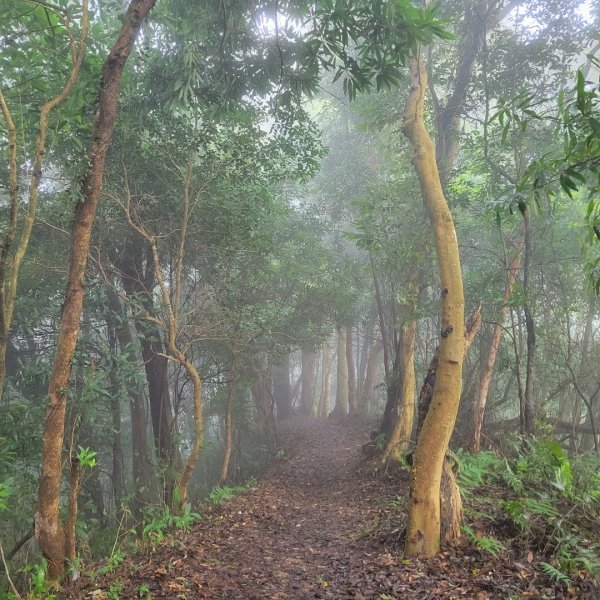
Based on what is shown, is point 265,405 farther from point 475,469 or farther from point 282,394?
point 475,469

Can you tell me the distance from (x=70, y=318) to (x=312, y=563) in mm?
3799

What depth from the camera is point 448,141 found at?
10141 millimetres

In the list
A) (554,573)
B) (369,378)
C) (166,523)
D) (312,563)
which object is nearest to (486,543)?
(554,573)

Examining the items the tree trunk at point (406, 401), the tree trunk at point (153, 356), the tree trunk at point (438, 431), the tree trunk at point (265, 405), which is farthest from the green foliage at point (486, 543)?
the tree trunk at point (265, 405)

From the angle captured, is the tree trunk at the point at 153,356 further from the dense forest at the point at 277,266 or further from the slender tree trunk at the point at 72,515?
the slender tree trunk at the point at 72,515

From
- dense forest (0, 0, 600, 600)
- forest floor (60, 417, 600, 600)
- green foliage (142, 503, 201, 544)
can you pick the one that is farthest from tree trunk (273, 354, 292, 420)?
green foliage (142, 503, 201, 544)

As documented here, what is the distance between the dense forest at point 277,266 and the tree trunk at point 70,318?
2cm

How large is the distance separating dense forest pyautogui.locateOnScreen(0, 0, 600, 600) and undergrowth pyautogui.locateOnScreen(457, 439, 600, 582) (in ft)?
0.12

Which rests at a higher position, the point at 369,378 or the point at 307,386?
the point at 369,378

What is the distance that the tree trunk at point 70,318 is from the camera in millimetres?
4469

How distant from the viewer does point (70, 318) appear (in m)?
4.55

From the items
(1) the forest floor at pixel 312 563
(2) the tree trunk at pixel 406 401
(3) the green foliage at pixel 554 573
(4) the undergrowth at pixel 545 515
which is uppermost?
(2) the tree trunk at pixel 406 401

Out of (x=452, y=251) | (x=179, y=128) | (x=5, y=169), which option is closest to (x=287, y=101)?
(x=179, y=128)

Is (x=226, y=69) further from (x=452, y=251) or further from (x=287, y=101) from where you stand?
(x=452, y=251)
